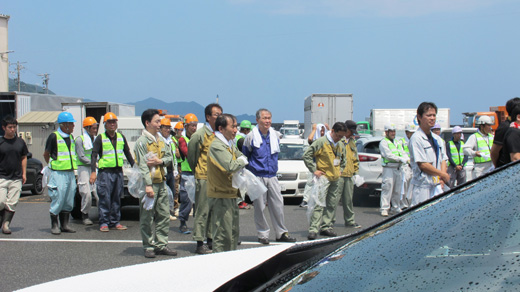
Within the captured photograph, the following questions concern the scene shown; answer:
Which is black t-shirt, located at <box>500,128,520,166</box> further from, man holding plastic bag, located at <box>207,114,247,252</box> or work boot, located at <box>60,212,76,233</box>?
work boot, located at <box>60,212,76,233</box>

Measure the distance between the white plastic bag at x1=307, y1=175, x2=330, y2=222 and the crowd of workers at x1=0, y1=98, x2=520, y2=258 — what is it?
44 mm

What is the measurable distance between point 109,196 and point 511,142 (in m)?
6.49

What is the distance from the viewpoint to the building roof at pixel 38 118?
20.2 m

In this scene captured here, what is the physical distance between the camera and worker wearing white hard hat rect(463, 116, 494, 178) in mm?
10461

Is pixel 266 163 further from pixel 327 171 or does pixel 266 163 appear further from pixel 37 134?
pixel 37 134

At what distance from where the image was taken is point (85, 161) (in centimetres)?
928

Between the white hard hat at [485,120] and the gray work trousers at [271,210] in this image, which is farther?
the white hard hat at [485,120]

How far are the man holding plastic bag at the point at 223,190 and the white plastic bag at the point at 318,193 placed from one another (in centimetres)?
246

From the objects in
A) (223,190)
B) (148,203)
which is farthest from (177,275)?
(148,203)

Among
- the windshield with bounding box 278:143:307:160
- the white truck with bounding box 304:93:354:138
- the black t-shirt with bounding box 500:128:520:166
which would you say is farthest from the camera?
the white truck with bounding box 304:93:354:138

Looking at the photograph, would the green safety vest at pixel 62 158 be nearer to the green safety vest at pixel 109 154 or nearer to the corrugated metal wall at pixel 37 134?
the green safety vest at pixel 109 154

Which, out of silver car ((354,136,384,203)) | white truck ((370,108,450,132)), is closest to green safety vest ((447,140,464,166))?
silver car ((354,136,384,203))

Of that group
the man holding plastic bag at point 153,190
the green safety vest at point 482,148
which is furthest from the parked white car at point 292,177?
the man holding plastic bag at point 153,190

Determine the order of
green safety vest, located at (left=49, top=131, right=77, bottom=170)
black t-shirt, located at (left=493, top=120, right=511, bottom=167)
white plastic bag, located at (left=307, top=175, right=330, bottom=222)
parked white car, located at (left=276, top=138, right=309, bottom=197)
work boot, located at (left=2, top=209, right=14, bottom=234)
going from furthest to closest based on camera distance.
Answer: parked white car, located at (left=276, top=138, right=309, bottom=197) < green safety vest, located at (left=49, top=131, right=77, bottom=170) < work boot, located at (left=2, top=209, right=14, bottom=234) < white plastic bag, located at (left=307, top=175, right=330, bottom=222) < black t-shirt, located at (left=493, top=120, right=511, bottom=167)
